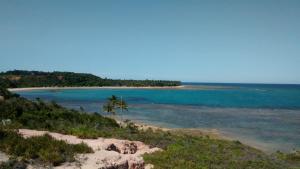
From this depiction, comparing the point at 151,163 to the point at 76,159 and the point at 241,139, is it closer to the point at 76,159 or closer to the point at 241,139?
the point at 76,159

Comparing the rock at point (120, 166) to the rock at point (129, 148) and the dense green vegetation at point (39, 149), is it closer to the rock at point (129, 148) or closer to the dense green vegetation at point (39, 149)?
the dense green vegetation at point (39, 149)

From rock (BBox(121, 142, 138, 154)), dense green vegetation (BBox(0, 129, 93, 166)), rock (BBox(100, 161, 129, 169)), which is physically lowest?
rock (BBox(121, 142, 138, 154))

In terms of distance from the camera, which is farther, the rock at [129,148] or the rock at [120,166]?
the rock at [129,148]

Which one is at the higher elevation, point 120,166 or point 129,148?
point 120,166

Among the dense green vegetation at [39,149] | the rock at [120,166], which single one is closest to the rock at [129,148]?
the rock at [120,166]

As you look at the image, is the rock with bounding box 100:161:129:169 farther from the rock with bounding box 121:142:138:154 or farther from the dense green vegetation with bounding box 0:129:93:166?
the rock with bounding box 121:142:138:154

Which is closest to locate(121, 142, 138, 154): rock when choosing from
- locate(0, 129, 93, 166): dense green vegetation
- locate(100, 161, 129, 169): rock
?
locate(100, 161, 129, 169): rock

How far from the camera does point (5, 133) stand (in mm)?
17938

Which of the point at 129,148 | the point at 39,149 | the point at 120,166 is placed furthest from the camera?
the point at 129,148

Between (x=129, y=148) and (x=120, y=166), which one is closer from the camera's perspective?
(x=120, y=166)

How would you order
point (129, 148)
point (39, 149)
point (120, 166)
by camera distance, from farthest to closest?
point (129, 148)
point (120, 166)
point (39, 149)

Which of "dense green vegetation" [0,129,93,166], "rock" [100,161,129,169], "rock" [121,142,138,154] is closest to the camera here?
"dense green vegetation" [0,129,93,166]

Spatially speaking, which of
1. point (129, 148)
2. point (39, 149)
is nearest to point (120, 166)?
point (39, 149)

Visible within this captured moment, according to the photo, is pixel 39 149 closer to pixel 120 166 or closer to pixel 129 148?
pixel 120 166
